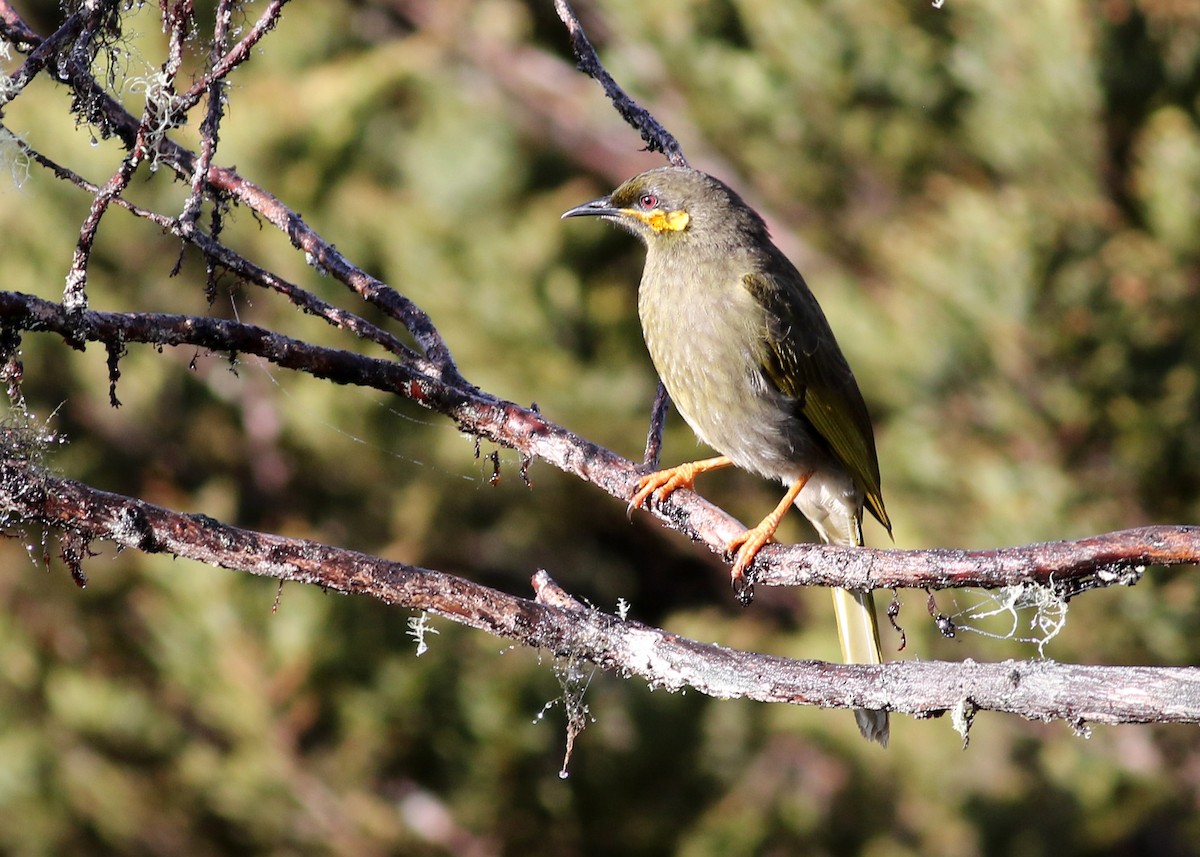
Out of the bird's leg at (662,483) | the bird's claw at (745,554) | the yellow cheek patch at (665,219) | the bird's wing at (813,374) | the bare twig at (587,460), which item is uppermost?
the yellow cheek patch at (665,219)

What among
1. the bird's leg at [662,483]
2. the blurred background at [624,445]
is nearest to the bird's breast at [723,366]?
the bird's leg at [662,483]

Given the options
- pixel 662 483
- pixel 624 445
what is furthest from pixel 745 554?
pixel 624 445

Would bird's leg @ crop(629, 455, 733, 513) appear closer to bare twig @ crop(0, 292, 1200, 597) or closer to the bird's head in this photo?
bare twig @ crop(0, 292, 1200, 597)

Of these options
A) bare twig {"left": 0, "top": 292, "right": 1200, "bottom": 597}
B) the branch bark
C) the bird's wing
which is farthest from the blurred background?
the branch bark

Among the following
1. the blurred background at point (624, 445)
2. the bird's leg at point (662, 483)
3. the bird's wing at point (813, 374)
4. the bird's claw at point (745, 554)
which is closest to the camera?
the bird's claw at point (745, 554)

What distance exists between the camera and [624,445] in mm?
7914

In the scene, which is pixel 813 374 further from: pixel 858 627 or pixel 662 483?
pixel 662 483

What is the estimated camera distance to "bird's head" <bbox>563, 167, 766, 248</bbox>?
4.07 metres

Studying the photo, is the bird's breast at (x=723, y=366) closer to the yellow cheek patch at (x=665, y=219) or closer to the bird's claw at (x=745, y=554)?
the yellow cheek patch at (x=665, y=219)

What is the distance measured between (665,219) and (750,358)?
0.59 meters

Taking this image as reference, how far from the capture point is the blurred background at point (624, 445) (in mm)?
6121

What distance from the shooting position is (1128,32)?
5.82 m

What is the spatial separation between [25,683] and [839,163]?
16.6 feet

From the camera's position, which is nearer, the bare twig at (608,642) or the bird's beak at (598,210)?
the bare twig at (608,642)
